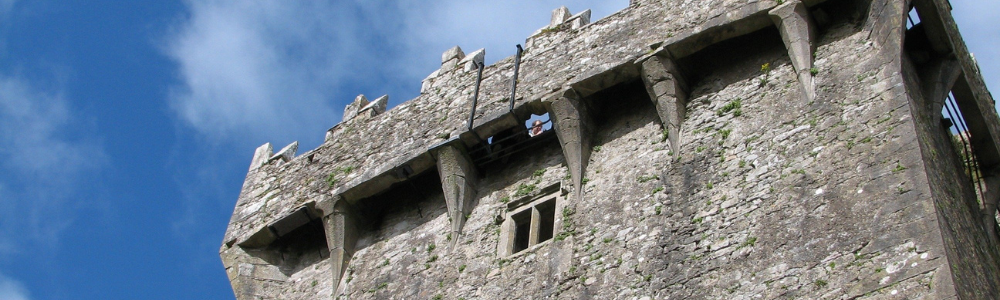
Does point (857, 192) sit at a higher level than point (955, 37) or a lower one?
lower

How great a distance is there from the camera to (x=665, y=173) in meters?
14.1

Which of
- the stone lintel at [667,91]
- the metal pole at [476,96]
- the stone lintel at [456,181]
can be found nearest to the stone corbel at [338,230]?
the stone lintel at [456,181]

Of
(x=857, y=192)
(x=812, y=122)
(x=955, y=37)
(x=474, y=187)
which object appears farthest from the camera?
(x=474, y=187)

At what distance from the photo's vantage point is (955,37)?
581 inches

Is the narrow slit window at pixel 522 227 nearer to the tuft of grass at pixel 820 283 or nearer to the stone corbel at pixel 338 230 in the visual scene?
the stone corbel at pixel 338 230

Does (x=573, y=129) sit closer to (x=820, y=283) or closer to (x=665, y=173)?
(x=665, y=173)

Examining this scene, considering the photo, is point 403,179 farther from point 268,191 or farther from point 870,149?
point 870,149

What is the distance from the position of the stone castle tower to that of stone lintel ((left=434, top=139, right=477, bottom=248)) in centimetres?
2

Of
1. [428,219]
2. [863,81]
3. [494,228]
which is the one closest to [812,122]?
[863,81]

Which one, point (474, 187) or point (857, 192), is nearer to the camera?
point (857, 192)

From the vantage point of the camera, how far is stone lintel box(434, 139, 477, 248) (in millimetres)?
15578

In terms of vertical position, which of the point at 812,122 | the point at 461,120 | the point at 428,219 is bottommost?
the point at 812,122

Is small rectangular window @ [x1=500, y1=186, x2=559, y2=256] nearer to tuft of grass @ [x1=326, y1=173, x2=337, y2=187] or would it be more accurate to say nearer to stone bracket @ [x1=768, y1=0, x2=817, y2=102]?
tuft of grass @ [x1=326, y1=173, x2=337, y2=187]

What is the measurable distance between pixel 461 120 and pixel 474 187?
2.95ft
